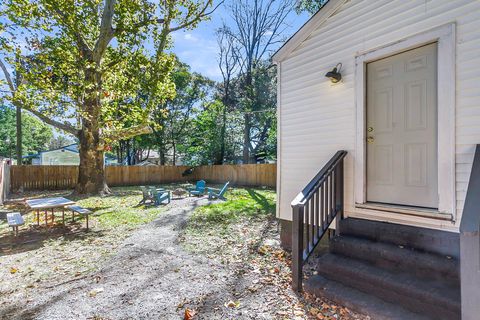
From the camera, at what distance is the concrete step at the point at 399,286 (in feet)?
7.41

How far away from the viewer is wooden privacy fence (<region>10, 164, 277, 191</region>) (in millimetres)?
13359

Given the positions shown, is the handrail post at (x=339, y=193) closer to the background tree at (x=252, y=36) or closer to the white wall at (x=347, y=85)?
the white wall at (x=347, y=85)

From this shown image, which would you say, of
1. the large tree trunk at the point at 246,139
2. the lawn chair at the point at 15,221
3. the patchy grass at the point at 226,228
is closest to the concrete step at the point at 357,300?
the patchy grass at the point at 226,228

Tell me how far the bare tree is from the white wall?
1667 cm

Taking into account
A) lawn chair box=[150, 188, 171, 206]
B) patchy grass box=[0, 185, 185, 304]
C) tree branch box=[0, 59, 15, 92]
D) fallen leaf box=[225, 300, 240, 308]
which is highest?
tree branch box=[0, 59, 15, 92]

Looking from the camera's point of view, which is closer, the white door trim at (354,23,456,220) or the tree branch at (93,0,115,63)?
the white door trim at (354,23,456,220)

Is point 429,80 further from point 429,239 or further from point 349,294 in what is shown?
point 349,294

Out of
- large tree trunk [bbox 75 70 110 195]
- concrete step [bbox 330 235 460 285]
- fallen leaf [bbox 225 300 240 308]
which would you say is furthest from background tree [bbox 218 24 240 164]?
fallen leaf [bbox 225 300 240 308]

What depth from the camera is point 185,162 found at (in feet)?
74.5

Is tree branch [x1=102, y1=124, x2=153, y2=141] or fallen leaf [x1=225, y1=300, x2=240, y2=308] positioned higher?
tree branch [x1=102, y1=124, x2=153, y2=141]

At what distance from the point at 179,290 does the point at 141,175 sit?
15.1 m

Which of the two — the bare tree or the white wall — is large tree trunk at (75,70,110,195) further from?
the bare tree

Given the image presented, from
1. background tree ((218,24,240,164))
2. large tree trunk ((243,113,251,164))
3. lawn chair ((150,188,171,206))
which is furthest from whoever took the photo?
background tree ((218,24,240,164))

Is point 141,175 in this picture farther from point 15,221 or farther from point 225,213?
point 15,221
